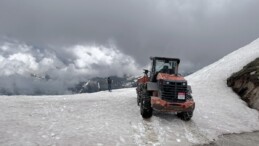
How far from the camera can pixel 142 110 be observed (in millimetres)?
28078

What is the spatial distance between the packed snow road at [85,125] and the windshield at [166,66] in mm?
3451

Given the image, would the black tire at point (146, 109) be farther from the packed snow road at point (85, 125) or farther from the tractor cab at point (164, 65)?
the tractor cab at point (164, 65)

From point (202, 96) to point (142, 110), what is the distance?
41.6 feet

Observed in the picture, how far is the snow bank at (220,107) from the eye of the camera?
1134 inches

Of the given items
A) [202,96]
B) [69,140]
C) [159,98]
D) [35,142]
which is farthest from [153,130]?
[202,96]

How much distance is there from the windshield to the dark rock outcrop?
10.2 meters

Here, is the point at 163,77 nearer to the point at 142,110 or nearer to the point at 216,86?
the point at 142,110

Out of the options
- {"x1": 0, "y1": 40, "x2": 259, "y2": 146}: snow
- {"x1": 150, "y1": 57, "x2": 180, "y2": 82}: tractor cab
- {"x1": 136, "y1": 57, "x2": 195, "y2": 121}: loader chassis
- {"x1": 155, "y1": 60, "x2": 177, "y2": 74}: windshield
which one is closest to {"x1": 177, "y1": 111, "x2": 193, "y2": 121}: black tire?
{"x1": 136, "y1": 57, "x2": 195, "y2": 121}: loader chassis

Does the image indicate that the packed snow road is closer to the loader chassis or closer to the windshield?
the loader chassis

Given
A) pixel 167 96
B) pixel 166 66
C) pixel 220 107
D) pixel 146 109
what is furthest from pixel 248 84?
pixel 146 109

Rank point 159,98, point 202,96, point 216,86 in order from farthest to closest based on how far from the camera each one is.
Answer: point 216,86
point 202,96
point 159,98

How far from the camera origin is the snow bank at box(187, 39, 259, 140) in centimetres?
2880

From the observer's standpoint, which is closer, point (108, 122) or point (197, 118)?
point (108, 122)

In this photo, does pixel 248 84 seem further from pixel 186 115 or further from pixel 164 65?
pixel 186 115
